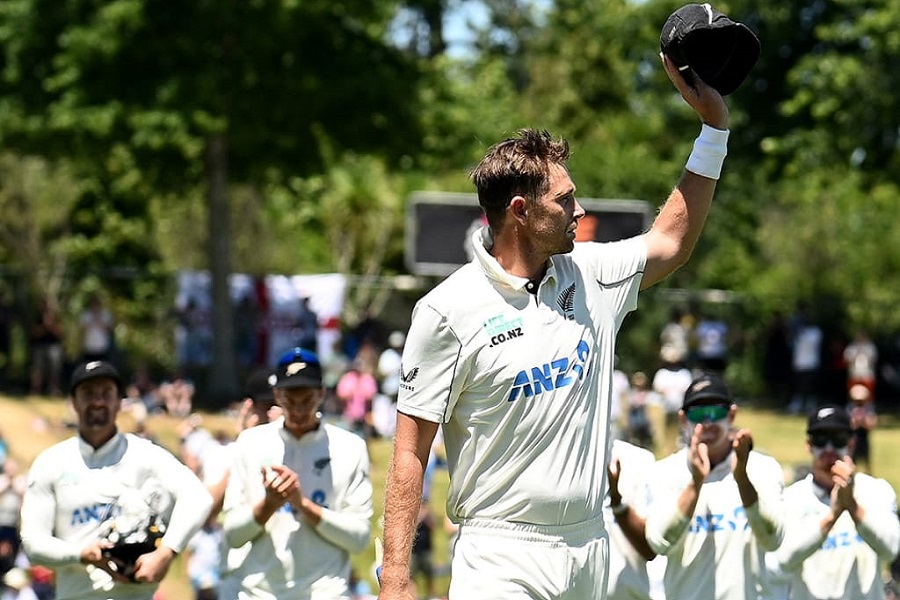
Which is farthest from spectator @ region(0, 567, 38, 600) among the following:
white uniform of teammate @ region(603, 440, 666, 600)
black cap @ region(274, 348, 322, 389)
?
white uniform of teammate @ region(603, 440, 666, 600)

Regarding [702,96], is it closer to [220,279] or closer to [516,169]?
[516,169]

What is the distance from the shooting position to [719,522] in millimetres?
7645

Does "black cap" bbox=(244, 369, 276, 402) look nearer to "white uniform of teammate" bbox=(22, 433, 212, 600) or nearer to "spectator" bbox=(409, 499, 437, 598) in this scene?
"white uniform of teammate" bbox=(22, 433, 212, 600)

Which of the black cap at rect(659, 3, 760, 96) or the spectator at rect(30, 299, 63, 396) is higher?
the black cap at rect(659, 3, 760, 96)

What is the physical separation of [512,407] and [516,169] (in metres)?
0.73

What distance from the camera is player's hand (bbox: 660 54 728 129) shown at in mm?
5195

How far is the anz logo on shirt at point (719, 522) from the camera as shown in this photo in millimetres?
7637

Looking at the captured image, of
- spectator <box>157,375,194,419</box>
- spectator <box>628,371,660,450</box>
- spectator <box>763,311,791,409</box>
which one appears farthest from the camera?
spectator <box>763,311,791,409</box>

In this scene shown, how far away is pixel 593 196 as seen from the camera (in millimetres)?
35969

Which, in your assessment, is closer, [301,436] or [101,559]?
[101,559]

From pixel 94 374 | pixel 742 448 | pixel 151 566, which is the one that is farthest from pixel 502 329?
pixel 94 374

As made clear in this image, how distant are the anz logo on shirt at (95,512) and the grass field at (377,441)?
9623 millimetres

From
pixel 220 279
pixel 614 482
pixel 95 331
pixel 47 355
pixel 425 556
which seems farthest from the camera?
pixel 220 279

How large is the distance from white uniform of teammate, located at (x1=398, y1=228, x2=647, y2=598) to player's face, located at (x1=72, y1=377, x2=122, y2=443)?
294 cm
